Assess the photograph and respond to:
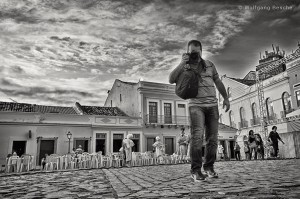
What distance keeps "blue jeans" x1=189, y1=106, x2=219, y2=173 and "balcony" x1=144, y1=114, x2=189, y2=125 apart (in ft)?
68.4

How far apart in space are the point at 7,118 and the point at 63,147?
4806 millimetres

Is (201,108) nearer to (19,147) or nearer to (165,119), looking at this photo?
(19,147)

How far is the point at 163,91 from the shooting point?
2578cm

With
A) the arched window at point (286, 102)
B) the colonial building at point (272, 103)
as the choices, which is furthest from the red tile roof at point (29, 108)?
the arched window at point (286, 102)

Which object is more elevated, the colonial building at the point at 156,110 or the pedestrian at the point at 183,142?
the colonial building at the point at 156,110

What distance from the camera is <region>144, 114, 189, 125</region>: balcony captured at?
80.9ft

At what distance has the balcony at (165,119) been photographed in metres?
24.7

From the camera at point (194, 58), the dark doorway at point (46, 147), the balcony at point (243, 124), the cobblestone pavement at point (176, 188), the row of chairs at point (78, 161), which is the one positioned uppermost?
the balcony at point (243, 124)

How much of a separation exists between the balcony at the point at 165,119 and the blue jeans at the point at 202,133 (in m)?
20.8

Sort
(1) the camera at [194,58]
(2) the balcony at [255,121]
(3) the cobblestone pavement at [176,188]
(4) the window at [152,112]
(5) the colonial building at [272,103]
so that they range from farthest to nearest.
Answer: (2) the balcony at [255,121]
(4) the window at [152,112]
(5) the colonial building at [272,103]
(1) the camera at [194,58]
(3) the cobblestone pavement at [176,188]

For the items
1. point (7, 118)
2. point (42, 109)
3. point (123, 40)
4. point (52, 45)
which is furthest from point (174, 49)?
point (42, 109)

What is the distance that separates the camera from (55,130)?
20469 millimetres

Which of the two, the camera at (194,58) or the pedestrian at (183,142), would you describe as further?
the pedestrian at (183,142)

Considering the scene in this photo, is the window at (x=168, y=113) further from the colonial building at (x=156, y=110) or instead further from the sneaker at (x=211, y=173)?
the sneaker at (x=211, y=173)
